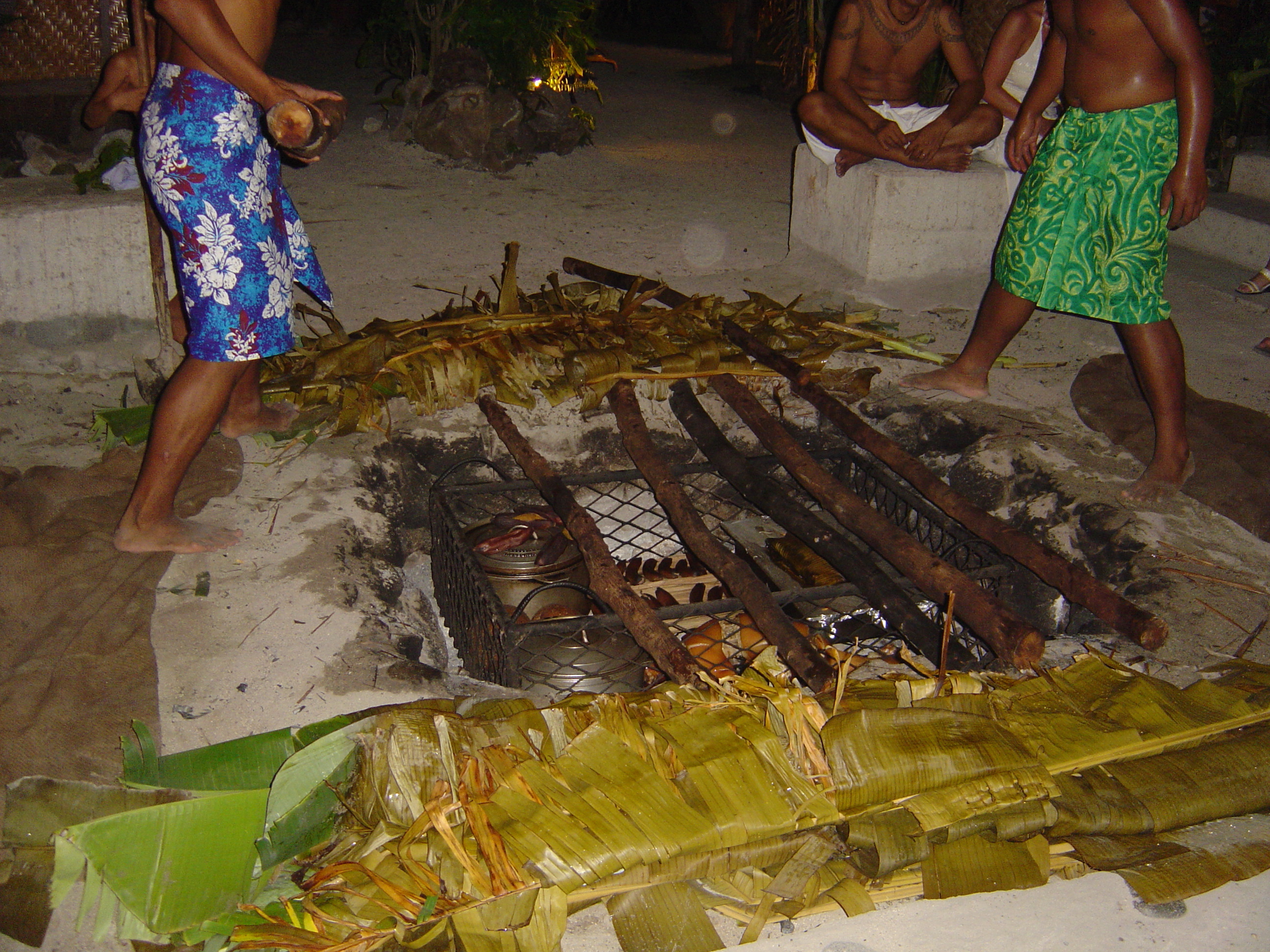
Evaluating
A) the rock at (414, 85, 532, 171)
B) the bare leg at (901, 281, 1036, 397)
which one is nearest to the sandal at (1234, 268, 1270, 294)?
the bare leg at (901, 281, 1036, 397)

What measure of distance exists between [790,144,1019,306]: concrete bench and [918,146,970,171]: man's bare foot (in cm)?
3

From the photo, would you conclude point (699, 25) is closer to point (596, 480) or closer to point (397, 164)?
point (397, 164)

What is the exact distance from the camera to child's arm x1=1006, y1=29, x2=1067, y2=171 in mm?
3033

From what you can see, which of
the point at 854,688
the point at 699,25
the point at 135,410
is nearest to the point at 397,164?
the point at 135,410

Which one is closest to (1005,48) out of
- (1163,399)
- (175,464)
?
(1163,399)

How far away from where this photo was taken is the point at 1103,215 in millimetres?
2736

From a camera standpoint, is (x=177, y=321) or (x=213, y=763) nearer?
(x=213, y=763)

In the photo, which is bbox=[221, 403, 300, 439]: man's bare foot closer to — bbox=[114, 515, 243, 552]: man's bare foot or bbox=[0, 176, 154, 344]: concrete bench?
bbox=[114, 515, 243, 552]: man's bare foot

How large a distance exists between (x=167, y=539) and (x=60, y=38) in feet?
17.5

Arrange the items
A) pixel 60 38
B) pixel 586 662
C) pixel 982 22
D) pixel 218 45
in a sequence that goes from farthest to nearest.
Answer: pixel 60 38
pixel 982 22
pixel 586 662
pixel 218 45

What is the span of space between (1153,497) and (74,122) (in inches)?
261

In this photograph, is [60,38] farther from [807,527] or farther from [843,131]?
[807,527]

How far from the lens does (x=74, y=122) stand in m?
5.92

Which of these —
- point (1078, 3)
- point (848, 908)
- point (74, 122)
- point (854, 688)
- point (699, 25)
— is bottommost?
point (848, 908)
